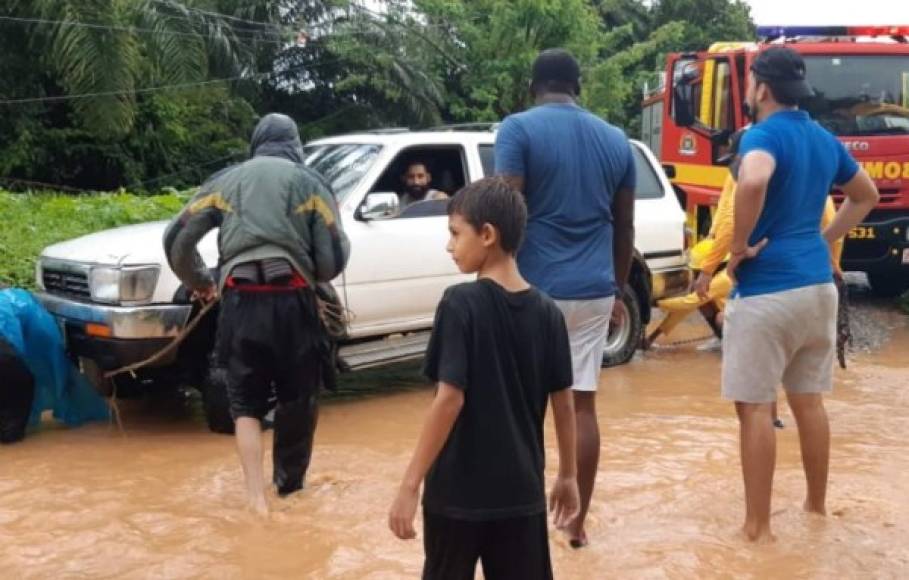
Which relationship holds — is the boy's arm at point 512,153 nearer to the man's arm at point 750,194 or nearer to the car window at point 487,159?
the man's arm at point 750,194

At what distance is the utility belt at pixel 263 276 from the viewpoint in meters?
4.81

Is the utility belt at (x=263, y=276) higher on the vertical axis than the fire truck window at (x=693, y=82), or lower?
lower

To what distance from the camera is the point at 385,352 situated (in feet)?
23.2

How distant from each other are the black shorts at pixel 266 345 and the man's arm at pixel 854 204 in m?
2.34

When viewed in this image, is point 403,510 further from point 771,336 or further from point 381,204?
point 381,204

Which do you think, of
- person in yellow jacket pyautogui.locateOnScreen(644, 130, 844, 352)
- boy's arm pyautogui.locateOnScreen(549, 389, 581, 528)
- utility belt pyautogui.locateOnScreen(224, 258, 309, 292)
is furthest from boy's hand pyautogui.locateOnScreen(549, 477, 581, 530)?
person in yellow jacket pyautogui.locateOnScreen(644, 130, 844, 352)

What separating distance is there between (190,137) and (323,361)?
14.8 m

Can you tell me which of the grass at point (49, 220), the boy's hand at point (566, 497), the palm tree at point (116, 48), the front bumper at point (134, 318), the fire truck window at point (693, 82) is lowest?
the boy's hand at point (566, 497)

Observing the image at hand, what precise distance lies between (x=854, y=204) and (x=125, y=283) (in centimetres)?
385

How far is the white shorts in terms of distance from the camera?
4.21 m

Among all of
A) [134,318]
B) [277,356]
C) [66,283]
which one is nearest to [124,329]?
[134,318]

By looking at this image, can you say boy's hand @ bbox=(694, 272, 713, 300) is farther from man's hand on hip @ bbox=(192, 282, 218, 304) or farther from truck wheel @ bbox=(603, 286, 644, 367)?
truck wheel @ bbox=(603, 286, 644, 367)

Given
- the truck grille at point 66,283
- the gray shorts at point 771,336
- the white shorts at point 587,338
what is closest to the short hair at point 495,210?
the white shorts at point 587,338

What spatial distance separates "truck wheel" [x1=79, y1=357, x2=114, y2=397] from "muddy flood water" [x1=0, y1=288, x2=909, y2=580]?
0.80ft
